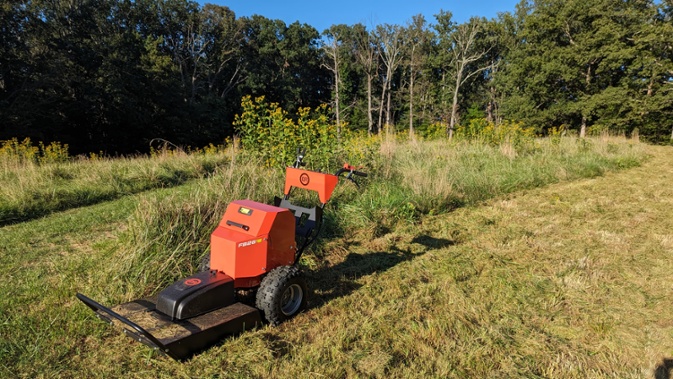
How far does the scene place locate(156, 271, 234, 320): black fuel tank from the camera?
2.53 meters

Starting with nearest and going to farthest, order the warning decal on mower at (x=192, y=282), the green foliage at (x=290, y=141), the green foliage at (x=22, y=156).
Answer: the warning decal on mower at (x=192, y=282), the green foliage at (x=290, y=141), the green foliage at (x=22, y=156)

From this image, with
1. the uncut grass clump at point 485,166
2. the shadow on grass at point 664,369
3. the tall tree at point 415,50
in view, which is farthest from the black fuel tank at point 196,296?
the tall tree at point 415,50

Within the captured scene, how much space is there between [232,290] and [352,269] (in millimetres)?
1650

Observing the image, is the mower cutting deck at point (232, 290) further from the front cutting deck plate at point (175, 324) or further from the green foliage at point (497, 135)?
the green foliage at point (497, 135)

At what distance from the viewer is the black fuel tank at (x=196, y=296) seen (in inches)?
99.6

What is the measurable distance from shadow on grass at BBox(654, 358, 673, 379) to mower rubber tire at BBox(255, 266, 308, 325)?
96.1 inches

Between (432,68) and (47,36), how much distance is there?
32.4 m

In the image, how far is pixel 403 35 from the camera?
35.9 m

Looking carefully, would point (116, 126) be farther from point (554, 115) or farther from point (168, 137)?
point (554, 115)

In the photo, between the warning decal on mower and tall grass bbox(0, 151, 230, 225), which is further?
tall grass bbox(0, 151, 230, 225)

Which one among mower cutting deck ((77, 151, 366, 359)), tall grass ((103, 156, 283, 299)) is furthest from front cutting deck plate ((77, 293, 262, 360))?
tall grass ((103, 156, 283, 299))

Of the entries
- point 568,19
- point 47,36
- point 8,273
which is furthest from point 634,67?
point 47,36

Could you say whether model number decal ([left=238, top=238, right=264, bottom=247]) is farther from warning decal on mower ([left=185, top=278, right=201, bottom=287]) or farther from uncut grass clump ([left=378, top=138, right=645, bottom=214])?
uncut grass clump ([left=378, top=138, right=645, bottom=214])

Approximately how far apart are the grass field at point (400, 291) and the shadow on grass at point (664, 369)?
0.08ft
